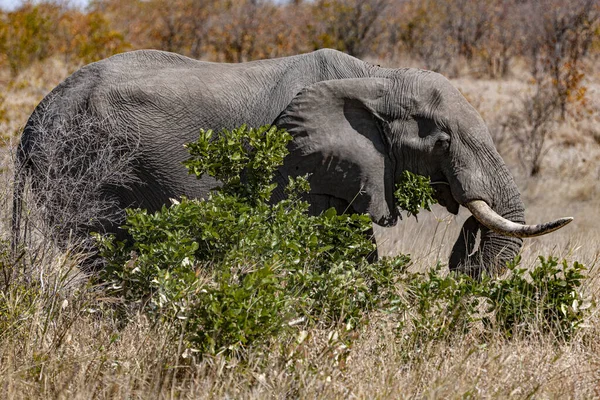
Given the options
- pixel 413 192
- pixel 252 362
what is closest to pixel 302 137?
pixel 413 192

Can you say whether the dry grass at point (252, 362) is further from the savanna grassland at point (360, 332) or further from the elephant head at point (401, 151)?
the elephant head at point (401, 151)

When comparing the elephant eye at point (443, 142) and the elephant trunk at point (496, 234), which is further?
the elephant eye at point (443, 142)

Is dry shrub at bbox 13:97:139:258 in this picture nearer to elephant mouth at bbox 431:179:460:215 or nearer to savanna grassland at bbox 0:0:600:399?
savanna grassland at bbox 0:0:600:399

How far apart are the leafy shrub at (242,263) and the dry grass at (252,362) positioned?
14 cm

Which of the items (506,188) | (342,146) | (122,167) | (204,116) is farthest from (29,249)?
(506,188)

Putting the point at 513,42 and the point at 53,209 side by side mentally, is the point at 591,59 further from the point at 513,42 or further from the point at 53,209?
the point at 53,209

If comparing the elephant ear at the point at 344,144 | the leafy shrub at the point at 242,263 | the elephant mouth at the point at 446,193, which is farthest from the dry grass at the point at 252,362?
the elephant ear at the point at 344,144

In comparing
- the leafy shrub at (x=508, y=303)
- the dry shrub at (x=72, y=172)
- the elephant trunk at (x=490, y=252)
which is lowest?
the elephant trunk at (x=490, y=252)

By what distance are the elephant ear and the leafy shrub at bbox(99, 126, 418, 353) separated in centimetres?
85

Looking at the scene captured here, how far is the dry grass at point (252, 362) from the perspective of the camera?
175 inches

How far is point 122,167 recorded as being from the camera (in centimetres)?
657

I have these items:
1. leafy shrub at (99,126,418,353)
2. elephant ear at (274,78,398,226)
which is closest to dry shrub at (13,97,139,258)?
leafy shrub at (99,126,418,353)

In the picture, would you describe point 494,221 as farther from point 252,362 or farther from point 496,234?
point 252,362

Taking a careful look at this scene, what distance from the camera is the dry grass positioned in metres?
4.43
